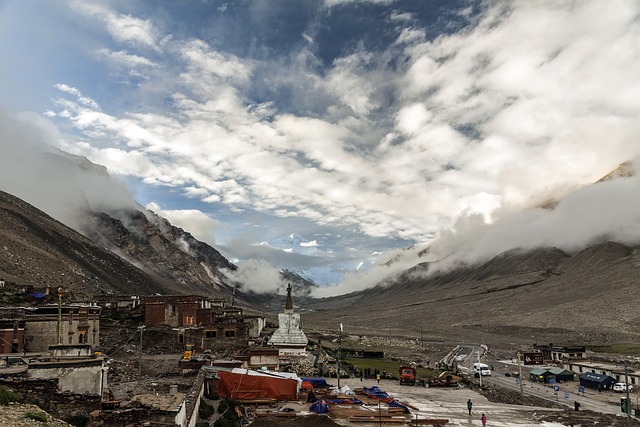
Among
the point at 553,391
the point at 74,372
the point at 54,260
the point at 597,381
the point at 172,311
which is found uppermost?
the point at 54,260

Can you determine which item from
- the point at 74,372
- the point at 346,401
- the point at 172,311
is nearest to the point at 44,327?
the point at 172,311

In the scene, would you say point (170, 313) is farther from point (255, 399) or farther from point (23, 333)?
point (255, 399)

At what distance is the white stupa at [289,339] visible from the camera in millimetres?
51438

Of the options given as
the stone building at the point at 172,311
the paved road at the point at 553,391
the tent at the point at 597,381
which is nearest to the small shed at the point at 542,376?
the paved road at the point at 553,391

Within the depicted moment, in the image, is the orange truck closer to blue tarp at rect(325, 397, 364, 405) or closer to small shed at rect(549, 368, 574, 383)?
blue tarp at rect(325, 397, 364, 405)

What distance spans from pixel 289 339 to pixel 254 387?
71.9 ft

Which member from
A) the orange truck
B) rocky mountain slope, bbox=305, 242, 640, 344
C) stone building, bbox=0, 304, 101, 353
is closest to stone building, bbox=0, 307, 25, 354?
stone building, bbox=0, 304, 101, 353

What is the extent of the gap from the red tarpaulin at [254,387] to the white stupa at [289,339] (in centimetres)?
1767

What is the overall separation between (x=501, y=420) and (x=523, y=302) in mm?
144862

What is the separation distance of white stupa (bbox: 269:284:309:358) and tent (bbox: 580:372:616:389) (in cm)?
3180

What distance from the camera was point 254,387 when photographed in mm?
31188

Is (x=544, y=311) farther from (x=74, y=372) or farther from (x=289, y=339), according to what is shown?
(x=74, y=372)

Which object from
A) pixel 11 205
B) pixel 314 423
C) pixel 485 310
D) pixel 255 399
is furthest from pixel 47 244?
pixel 485 310

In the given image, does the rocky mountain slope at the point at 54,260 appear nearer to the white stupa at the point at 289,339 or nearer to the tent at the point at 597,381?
the white stupa at the point at 289,339
